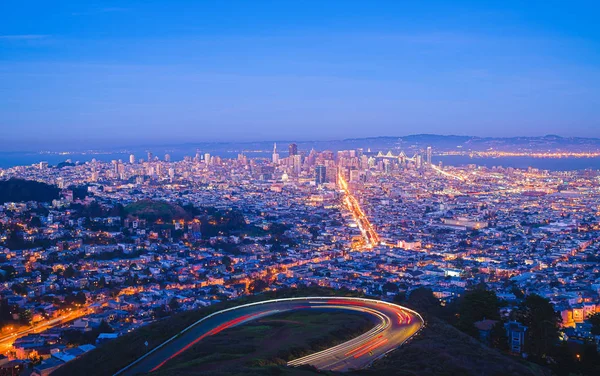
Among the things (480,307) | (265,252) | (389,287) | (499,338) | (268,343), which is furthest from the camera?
(265,252)

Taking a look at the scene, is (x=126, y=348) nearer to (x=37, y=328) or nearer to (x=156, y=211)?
(x=37, y=328)

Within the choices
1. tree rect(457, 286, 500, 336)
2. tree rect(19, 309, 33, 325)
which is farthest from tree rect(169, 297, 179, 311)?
tree rect(457, 286, 500, 336)

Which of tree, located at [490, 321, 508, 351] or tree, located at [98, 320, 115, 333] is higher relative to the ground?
tree, located at [490, 321, 508, 351]

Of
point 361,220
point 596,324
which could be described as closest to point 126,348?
point 596,324

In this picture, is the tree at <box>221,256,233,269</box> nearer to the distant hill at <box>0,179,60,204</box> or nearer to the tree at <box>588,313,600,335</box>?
the tree at <box>588,313,600,335</box>

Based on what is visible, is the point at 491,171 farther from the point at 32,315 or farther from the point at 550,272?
the point at 32,315
